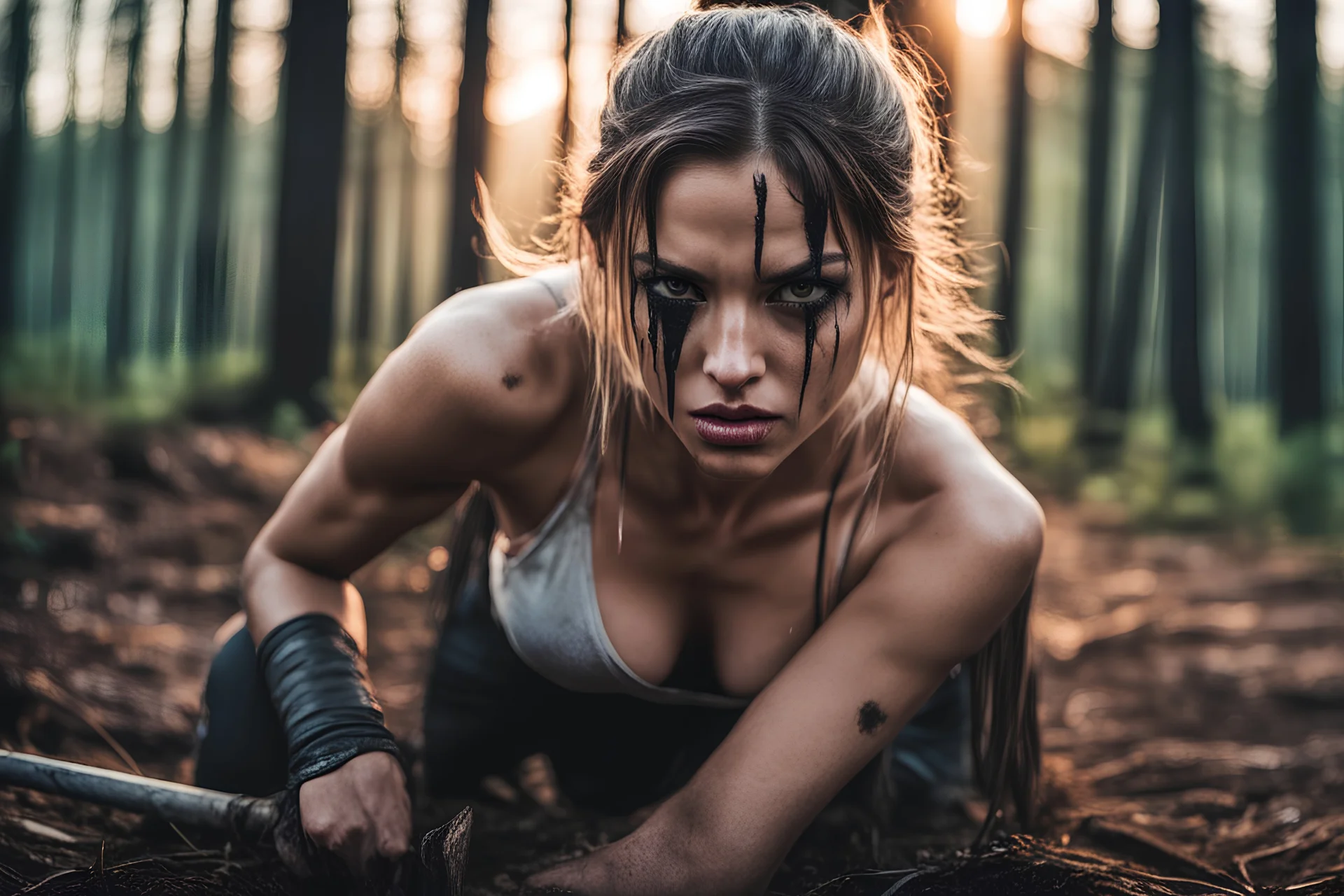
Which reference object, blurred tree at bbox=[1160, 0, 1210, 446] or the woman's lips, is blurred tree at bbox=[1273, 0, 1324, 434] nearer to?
blurred tree at bbox=[1160, 0, 1210, 446]

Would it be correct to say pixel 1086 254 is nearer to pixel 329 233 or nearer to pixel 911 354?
pixel 329 233

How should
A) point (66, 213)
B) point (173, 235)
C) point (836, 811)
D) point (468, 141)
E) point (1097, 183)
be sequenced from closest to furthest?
point (836, 811), point (468, 141), point (1097, 183), point (173, 235), point (66, 213)

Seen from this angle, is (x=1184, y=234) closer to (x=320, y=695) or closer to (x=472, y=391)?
(x=472, y=391)

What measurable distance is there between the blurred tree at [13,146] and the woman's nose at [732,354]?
11549 mm

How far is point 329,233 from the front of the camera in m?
8.23

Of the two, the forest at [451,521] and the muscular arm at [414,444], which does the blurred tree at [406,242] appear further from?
the muscular arm at [414,444]

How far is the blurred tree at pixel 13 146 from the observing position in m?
12.0

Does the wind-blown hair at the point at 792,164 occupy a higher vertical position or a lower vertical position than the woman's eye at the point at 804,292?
higher

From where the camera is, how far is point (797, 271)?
1507mm

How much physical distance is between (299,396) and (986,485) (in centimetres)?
739

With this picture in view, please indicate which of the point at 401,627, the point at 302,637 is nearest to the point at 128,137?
the point at 401,627

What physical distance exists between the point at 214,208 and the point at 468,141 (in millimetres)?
5845

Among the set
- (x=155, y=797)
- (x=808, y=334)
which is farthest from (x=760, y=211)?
(x=155, y=797)

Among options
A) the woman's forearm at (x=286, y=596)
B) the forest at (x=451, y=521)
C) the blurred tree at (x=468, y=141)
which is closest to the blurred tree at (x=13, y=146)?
the forest at (x=451, y=521)
